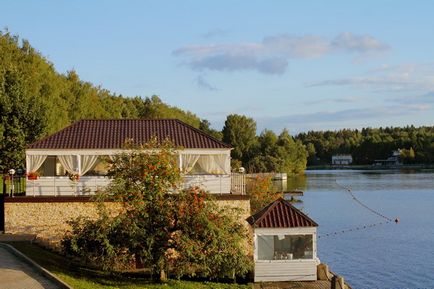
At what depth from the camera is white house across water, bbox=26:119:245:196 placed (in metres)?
26.3

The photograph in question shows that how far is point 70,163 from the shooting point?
88.1 feet

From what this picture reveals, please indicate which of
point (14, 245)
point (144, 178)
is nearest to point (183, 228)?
point (144, 178)

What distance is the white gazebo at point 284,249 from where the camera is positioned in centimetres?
2255

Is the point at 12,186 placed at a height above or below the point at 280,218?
above

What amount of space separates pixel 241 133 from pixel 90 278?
98.9 metres

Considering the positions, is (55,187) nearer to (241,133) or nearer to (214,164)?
(214,164)

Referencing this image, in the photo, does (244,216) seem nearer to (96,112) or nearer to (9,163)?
(9,163)

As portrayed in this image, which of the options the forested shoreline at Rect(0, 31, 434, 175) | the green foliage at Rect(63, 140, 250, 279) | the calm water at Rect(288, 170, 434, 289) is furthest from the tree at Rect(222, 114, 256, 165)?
the green foliage at Rect(63, 140, 250, 279)

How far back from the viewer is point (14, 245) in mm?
23047

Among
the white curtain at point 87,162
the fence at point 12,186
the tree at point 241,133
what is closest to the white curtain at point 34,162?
the fence at point 12,186

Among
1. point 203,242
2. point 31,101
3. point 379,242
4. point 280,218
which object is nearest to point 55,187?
point 203,242

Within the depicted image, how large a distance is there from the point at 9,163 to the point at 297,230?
2146 centimetres

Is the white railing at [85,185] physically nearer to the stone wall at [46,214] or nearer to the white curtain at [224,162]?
the white curtain at [224,162]

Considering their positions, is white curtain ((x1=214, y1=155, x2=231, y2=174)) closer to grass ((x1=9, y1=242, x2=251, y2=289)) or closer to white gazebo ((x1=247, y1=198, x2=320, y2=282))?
→ white gazebo ((x1=247, y1=198, x2=320, y2=282))
